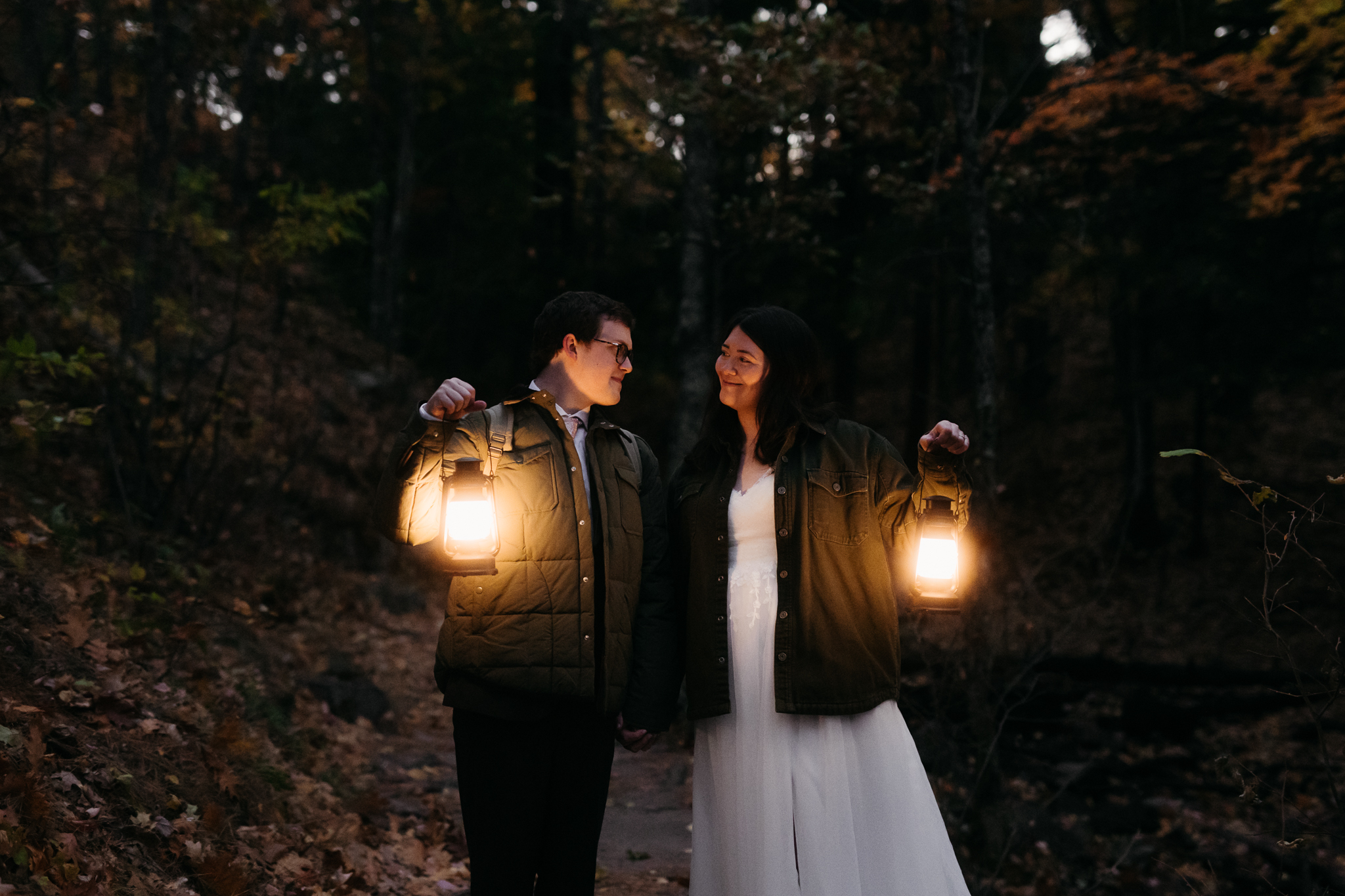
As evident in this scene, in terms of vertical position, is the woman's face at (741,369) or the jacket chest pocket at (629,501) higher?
the woman's face at (741,369)

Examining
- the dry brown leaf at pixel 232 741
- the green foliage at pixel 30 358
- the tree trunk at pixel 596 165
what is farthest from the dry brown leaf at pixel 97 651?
the tree trunk at pixel 596 165

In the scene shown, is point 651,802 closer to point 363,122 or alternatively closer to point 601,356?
point 601,356

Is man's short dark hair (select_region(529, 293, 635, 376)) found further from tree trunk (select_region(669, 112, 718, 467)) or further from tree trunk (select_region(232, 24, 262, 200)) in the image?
tree trunk (select_region(232, 24, 262, 200))

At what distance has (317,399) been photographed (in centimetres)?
1323

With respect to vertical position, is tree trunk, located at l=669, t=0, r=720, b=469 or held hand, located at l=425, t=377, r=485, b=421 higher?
tree trunk, located at l=669, t=0, r=720, b=469

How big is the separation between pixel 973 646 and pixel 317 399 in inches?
395

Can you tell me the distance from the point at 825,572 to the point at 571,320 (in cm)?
124

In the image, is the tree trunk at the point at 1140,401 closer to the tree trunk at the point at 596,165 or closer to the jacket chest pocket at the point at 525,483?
the tree trunk at the point at 596,165

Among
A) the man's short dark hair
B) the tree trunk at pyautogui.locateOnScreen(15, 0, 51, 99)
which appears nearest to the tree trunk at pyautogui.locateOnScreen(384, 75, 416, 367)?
the tree trunk at pyautogui.locateOnScreen(15, 0, 51, 99)

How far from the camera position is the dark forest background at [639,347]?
511 centimetres

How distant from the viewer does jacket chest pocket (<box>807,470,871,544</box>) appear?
326 centimetres

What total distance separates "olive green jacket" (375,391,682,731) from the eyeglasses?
0.21m

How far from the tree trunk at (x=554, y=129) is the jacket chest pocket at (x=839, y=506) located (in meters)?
12.2

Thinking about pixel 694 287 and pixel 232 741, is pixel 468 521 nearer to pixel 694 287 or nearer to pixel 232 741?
pixel 232 741
